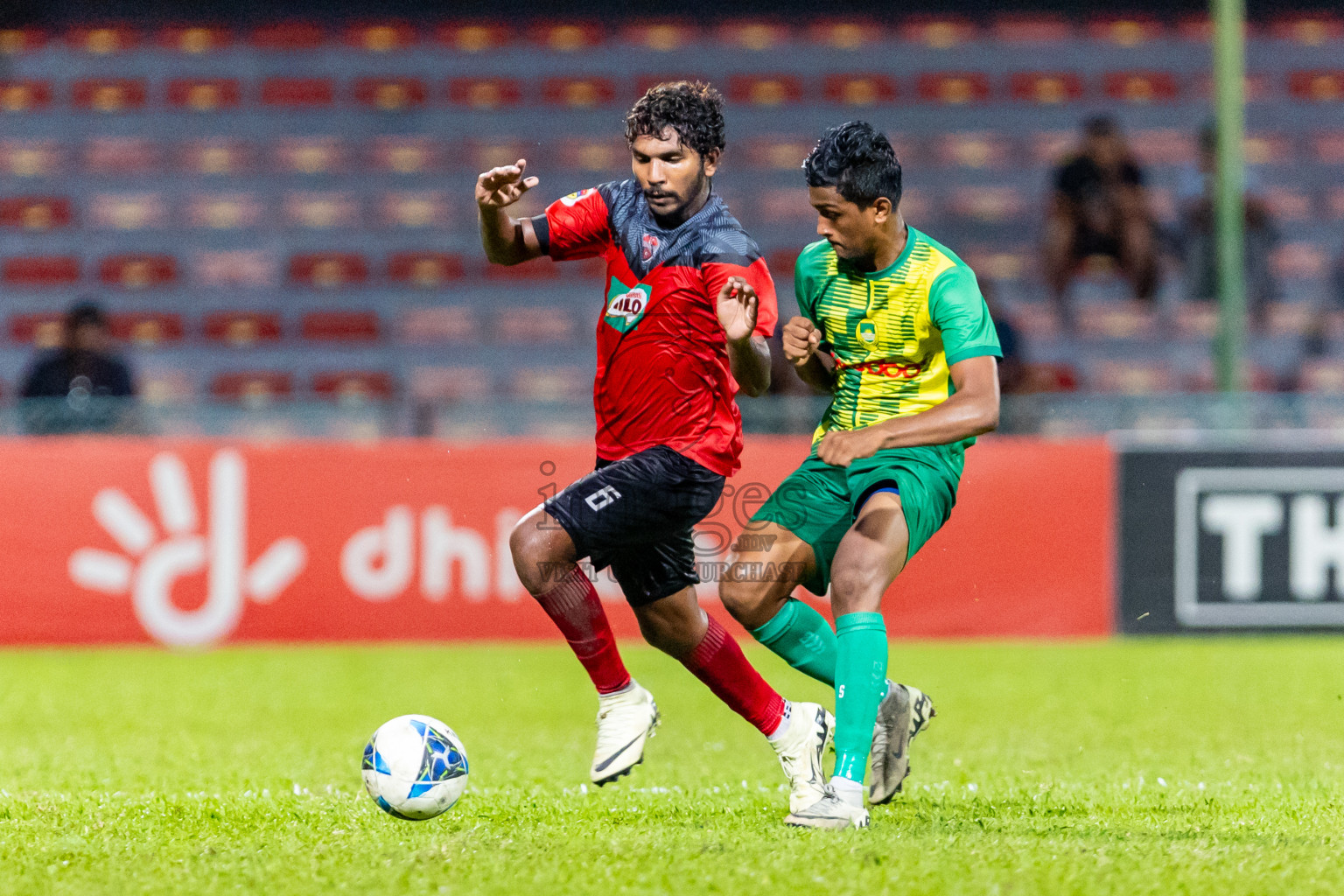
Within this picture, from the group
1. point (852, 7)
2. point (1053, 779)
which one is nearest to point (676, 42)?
point (852, 7)

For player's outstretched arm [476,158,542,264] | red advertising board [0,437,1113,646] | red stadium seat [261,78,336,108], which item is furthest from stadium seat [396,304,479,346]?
player's outstretched arm [476,158,542,264]

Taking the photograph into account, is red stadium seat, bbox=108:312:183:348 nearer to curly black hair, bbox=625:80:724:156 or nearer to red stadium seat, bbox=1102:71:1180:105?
red stadium seat, bbox=1102:71:1180:105

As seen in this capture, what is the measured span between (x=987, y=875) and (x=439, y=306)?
982cm

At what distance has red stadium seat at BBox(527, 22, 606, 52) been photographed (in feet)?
45.8

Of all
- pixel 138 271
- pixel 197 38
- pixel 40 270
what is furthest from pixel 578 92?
pixel 40 270

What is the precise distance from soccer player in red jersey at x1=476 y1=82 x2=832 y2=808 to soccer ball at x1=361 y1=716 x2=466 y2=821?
45 centimetres

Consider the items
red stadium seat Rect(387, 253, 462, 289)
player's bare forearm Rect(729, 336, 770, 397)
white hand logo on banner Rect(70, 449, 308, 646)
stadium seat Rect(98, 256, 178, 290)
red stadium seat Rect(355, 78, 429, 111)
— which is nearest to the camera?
player's bare forearm Rect(729, 336, 770, 397)

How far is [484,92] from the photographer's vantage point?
1378 cm

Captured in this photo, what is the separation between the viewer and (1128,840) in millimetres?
3688

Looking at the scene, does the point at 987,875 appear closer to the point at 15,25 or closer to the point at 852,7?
the point at 852,7

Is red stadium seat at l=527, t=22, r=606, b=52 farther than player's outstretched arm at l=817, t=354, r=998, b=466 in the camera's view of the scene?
Yes

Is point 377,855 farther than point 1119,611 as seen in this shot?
No

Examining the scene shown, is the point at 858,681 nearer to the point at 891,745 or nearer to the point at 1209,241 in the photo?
the point at 891,745

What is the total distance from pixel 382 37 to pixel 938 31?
489 centimetres
